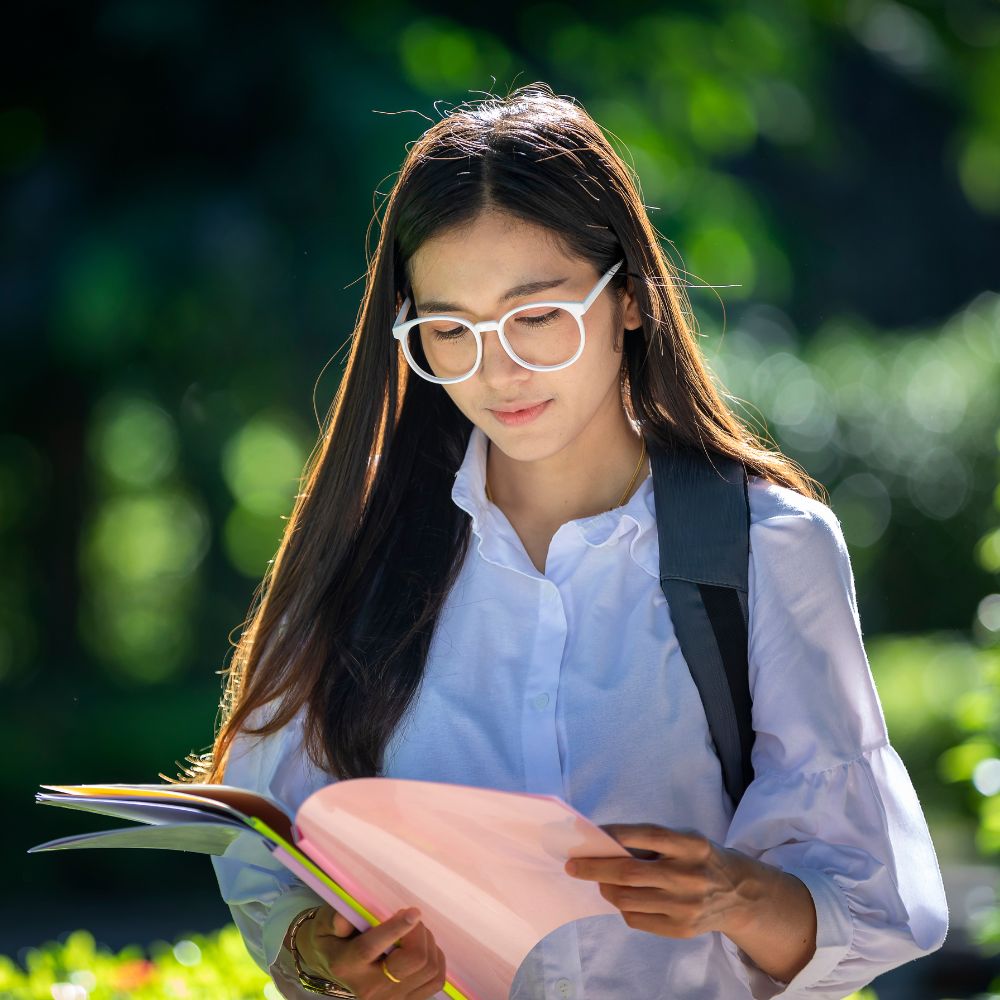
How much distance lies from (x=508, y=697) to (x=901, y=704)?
4.50 meters

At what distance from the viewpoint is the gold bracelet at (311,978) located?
72.2 inches

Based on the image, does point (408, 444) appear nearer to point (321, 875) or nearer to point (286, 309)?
point (321, 875)

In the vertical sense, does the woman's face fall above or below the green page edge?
above

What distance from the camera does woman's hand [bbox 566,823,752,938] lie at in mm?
1534

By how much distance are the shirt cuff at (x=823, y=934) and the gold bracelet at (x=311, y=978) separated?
1.60 ft

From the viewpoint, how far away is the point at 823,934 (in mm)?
1708

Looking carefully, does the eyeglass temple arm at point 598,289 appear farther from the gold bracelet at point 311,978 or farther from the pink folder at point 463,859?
the gold bracelet at point 311,978

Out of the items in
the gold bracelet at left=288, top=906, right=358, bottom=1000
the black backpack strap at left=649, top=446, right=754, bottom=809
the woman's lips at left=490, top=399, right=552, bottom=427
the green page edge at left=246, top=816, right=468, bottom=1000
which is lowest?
the gold bracelet at left=288, top=906, right=358, bottom=1000

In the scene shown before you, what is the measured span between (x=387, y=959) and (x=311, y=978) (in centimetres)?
20

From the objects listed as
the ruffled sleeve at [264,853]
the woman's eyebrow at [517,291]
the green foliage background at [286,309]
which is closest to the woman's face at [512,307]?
the woman's eyebrow at [517,291]

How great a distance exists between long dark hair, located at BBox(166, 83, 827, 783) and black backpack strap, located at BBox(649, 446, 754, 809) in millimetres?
122

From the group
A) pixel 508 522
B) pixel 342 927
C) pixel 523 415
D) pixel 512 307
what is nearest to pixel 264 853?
pixel 342 927

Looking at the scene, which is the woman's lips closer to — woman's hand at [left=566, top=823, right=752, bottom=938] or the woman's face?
the woman's face

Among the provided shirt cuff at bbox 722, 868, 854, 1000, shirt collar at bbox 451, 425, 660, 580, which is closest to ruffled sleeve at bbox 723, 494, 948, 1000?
shirt cuff at bbox 722, 868, 854, 1000
